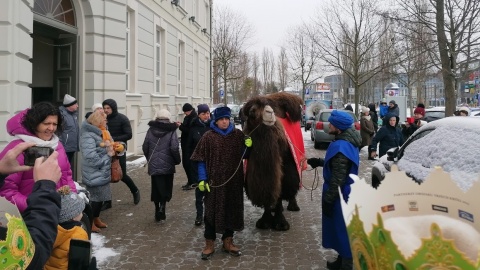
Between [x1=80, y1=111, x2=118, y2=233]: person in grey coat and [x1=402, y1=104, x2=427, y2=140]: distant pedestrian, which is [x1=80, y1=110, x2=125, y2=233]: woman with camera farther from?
[x1=402, y1=104, x2=427, y2=140]: distant pedestrian

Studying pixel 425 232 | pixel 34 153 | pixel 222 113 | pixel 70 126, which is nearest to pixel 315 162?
pixel 222 113

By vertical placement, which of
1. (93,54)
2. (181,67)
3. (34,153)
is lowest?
(34,153)

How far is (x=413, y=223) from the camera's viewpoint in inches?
77.9

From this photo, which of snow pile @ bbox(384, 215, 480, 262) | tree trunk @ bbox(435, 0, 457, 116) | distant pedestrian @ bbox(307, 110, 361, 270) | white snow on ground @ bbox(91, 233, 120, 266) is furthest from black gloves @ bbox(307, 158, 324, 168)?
tree trunk @ bbox(435, 0, 457, 116)

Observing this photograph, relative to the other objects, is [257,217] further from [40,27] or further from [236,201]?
[40,27]

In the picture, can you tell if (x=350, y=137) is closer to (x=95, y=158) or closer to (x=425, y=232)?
(x=425, y=232)

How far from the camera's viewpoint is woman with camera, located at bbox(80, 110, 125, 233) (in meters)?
6.04

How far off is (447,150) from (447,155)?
3.9 inches

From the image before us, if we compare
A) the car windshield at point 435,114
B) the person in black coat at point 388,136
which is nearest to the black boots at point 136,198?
the person in black coat at point 388,136

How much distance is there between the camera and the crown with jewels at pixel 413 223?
1.56 metres

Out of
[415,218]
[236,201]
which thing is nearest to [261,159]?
[236,201]

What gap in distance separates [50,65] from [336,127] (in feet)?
27.8

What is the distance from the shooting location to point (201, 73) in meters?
25.1

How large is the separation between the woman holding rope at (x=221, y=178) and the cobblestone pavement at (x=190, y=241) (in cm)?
30
